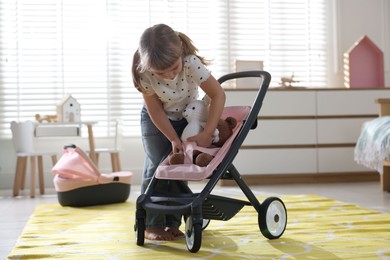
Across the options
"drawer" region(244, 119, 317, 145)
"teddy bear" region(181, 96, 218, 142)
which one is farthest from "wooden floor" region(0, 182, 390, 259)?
"teddy bear" region(181, 96, 218, 142)

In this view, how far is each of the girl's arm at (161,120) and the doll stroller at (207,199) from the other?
0.04m

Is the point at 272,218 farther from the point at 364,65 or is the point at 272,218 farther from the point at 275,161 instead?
the point at 364,65

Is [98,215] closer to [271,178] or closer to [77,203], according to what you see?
[77,203]

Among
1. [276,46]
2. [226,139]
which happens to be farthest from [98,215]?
[276,46]

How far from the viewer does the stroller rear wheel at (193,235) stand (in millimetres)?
1938

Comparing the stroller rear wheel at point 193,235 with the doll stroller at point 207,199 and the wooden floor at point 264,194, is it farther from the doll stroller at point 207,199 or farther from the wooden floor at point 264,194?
the wooden floor at point 264,194

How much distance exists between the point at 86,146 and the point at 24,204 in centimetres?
135

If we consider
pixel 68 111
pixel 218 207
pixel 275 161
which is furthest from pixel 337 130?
pixel 218 207

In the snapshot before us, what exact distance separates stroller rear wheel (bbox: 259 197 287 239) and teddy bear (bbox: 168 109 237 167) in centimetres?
27

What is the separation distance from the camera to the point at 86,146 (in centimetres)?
495

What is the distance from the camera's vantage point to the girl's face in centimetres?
200

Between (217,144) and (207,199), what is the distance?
22cm

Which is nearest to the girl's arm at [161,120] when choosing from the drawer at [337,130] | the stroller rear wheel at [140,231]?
the stroller rear wheel at [140,231]

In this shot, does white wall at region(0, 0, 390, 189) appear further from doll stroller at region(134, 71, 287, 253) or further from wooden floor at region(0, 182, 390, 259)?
doll stroller at region(134, 71, 287, 253)
